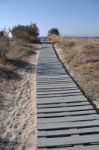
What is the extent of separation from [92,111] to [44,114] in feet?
3.62

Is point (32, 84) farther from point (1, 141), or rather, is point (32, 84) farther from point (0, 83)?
point (1, 141)

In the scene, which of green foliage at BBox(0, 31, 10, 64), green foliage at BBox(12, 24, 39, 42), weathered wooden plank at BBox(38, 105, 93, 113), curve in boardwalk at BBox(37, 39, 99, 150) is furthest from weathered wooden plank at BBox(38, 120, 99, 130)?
green foliage at BBox(12, 24, 39, 42)

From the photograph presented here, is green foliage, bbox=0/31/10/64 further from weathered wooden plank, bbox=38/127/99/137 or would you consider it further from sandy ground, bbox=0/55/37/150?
weathered wooden plank, bbox=38/127/99/137

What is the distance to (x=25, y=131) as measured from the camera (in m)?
5.98

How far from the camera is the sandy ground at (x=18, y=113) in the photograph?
5523mm

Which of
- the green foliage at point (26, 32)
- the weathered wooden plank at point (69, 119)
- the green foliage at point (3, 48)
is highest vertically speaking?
the green foliage at point (26, 32)

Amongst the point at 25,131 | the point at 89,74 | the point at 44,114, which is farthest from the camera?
the point at 89,74

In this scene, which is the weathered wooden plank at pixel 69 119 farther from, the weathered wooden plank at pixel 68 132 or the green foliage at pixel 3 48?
the green foliage at pixel 3 48

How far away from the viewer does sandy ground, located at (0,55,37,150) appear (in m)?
5.52

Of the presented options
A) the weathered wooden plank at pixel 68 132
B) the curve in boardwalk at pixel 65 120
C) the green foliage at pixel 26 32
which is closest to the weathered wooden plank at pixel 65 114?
the curve in boardwalk at pixel 65 120

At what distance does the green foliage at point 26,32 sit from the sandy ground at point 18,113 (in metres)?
22.9

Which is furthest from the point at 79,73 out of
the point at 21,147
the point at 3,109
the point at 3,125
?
the point at 21,147

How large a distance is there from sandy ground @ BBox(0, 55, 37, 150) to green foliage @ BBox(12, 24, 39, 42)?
2289 cm

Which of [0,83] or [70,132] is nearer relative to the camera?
[70,132]
